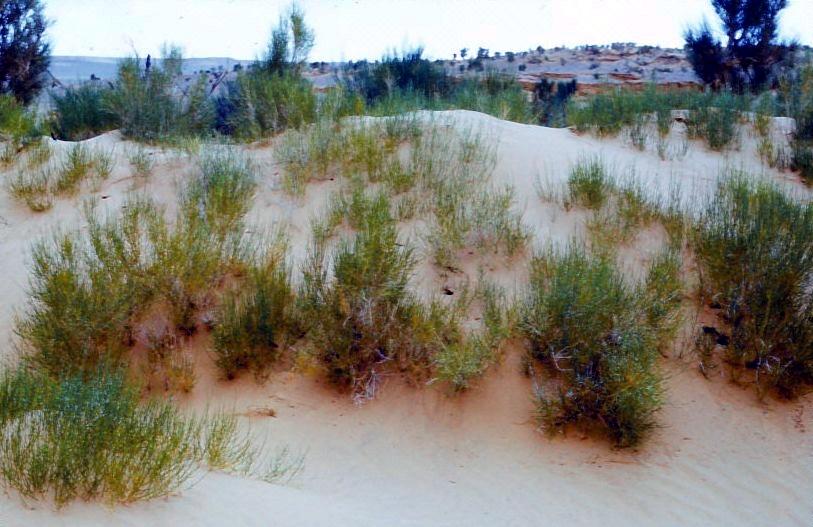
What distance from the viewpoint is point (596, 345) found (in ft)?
21.8

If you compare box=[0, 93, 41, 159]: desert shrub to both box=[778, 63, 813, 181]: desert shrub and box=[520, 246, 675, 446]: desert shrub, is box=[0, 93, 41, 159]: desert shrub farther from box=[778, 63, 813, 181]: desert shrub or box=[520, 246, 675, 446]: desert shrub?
box=[778, 63, 813, 181]: desert shrub

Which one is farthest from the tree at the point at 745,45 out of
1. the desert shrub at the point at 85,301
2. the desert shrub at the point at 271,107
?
the desert shrub at the point at 85,301

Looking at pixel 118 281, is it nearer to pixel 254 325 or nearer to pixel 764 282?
pixel 254 325

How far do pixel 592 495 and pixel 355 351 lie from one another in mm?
2520

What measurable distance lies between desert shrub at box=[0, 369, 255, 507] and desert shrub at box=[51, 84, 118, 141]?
988cm

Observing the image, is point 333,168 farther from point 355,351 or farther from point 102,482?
point 102,482

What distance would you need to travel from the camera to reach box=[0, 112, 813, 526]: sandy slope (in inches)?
215

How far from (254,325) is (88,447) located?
3.32 m

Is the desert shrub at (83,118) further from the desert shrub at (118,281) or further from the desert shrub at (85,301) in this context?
the desert shrub at (85,301)

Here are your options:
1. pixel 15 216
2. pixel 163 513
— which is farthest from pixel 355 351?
pixel 15 216

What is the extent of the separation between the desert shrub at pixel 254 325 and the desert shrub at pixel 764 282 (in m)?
4.40

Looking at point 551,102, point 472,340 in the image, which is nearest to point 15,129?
point 472,340

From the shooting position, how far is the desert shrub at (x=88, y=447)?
3824 millimetres

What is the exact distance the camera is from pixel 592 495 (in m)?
5.82
